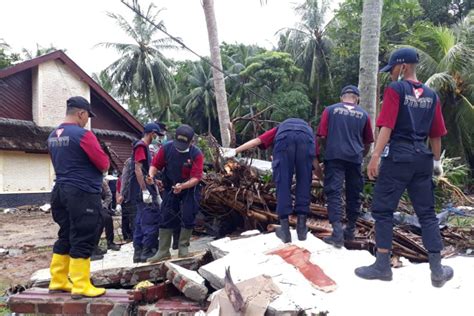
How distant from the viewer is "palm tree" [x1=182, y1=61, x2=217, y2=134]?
122 feet

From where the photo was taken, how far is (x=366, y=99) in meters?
7.36

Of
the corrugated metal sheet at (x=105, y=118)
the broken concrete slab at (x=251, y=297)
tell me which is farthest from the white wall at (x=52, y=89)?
the broken concrete slab at (x=251, y=297)

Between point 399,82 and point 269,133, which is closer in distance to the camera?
point 399,82

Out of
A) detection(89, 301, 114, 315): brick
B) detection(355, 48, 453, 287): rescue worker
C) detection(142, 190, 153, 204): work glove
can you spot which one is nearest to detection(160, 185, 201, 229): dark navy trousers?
detection(142, 190, 153, 204): work glove

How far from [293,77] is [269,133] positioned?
29.0m

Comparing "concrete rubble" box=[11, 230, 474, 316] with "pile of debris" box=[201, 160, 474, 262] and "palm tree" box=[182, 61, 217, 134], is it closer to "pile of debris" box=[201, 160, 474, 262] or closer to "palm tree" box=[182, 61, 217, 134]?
"pile of debris" box=[201, 160, 474, 262]

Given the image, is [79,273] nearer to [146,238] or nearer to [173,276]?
[173,276]

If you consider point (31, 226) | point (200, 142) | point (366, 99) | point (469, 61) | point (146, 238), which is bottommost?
point (31, 226)

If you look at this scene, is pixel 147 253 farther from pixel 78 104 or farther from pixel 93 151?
pixel 78 104

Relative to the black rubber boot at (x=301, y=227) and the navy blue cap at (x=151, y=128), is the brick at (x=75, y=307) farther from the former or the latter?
the navy blue cap at (x=151, y=128)

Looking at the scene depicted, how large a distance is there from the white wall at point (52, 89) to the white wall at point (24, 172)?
5.48ft

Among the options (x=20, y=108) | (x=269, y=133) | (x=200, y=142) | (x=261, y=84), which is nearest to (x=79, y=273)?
(x=269, y=133)

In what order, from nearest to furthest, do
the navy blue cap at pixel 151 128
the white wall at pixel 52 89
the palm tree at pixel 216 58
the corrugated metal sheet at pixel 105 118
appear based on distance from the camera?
1. the navy blue cap at pixel 151 128
2. the palm tree at pixel 216 58
3. the white wall at pixel 52 89
4. the corrugated metal sheet at pixel 105 118

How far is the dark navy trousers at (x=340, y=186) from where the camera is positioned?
4.45 m
